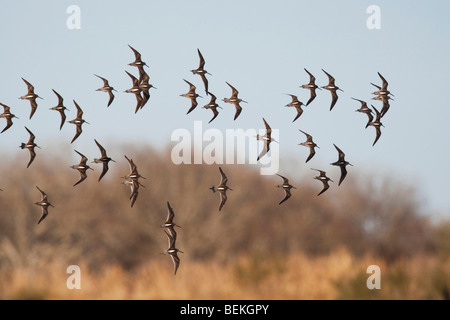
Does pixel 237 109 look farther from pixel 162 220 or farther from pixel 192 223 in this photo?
pixel 192 223

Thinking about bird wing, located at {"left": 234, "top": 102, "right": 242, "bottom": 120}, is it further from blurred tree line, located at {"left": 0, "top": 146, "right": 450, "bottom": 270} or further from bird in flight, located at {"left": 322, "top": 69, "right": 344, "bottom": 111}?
blurred tree line, located at {"left": 0, "top": 146, "right": 450, "bottom": 270}

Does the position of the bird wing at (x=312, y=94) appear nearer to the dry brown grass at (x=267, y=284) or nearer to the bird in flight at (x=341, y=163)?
the bird in flight at (x=341, y=163)

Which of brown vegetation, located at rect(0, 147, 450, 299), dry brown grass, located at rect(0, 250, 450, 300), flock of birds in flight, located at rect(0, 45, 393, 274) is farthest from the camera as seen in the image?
brown vegetation, located at rect(0, 147, 450, 299)

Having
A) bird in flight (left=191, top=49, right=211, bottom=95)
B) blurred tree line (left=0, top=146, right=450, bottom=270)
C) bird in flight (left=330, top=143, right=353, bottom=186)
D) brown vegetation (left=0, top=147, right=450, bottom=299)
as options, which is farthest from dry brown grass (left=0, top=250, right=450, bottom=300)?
bird in flight (left=330, top=143, right=353, bottom=186)

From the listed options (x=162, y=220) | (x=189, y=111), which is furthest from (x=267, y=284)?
(x=189, y=111)

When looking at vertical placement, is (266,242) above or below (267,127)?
below

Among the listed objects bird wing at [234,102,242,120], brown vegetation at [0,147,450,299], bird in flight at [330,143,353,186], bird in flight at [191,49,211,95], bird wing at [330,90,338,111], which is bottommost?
brown vegetation at [0,147,450,299]

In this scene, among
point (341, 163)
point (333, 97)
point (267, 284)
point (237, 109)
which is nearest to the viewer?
point (341, 163)

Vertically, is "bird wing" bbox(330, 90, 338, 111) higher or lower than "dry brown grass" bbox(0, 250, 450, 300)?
→ higher

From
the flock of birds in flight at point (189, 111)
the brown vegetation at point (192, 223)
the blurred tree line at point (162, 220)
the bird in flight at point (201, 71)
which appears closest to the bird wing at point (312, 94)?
the flock of birds in flight at point (189, 111)

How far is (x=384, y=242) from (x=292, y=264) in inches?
1102

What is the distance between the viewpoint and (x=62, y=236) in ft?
171
